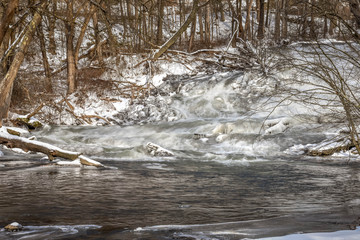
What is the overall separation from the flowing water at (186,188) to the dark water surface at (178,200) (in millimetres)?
15

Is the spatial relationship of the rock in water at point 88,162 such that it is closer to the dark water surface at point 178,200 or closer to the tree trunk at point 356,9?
the dark water surface at point 178,200

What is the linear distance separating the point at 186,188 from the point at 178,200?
3.55 ft

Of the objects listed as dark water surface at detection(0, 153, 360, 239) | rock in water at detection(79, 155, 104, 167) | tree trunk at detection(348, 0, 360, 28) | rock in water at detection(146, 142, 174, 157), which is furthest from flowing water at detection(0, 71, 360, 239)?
tree trunk at detection(348, 0, 360, 28)

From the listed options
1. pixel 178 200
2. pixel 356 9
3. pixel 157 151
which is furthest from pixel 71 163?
pixel 356 9

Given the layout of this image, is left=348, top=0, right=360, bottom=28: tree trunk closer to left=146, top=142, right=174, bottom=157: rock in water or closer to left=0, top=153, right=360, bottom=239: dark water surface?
left=0, top=153, right=360, bottom=239: dark water surface

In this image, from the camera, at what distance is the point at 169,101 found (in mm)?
18453

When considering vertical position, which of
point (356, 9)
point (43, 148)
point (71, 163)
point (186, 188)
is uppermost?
point (356, 9)

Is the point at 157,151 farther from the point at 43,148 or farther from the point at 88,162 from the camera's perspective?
the point at 43,148

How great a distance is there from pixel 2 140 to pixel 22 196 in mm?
4964

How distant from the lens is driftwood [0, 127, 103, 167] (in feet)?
32.5

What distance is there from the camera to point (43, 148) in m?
10.2

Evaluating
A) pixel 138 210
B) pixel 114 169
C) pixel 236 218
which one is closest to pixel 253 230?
pixel 236 218

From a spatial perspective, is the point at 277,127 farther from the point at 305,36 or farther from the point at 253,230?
the point at 253,230

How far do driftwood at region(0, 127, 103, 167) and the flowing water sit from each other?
0.36 m
